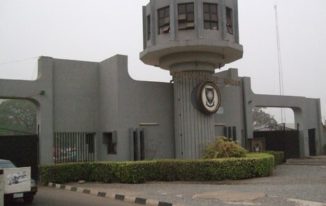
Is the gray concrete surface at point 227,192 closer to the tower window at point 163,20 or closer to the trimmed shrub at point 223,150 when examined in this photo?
the trimmed shrub at point 223,150

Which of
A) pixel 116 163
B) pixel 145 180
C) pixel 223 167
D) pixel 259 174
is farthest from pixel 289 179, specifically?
pixel 116 163

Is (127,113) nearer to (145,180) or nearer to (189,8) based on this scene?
(145,180)

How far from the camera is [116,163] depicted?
17.1 metres

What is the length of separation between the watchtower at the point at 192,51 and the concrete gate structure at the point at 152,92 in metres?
0.05

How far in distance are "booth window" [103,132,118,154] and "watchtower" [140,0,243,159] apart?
3.16 m

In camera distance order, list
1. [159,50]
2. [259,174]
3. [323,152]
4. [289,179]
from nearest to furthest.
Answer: [289,179], [259,174], [159,50], [323,152]

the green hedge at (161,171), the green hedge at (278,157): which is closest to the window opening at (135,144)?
the green hedge at (161,171)

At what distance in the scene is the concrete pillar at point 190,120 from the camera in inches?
783

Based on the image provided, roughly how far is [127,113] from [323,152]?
60.3ft

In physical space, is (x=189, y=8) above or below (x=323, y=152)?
above

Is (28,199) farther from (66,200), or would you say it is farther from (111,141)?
(111,141)

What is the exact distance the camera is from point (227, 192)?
13.0m

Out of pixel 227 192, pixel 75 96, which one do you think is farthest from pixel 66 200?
pixel 75 96

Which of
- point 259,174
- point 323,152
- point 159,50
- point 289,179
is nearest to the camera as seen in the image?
point 289,179
